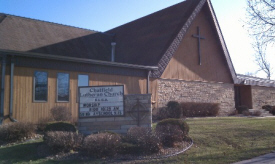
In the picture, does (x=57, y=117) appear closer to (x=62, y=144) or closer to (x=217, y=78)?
(x=62, y=144)

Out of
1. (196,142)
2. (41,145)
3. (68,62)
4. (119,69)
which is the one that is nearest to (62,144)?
(41,145)

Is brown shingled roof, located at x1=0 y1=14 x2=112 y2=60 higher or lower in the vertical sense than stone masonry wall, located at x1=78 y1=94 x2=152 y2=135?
higher

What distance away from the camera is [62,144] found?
981 centimetres

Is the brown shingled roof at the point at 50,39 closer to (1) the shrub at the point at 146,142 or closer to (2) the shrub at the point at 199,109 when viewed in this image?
(2) the shrub at the point at 199,109

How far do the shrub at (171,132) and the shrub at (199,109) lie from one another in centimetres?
1009

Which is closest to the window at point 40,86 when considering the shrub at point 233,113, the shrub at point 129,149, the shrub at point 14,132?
the shrub at point 14,132

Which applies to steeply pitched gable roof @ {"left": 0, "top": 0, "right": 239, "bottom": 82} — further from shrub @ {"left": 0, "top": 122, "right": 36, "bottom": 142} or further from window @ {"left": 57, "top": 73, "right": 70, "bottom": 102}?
shrub @ {"left": 0, "top": 122, "right": 36, "bottom": 142}

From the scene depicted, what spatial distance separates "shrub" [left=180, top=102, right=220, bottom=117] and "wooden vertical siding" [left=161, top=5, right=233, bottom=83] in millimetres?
2518

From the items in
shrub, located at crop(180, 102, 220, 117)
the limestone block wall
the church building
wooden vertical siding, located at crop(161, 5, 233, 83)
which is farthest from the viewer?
the limestone block wall

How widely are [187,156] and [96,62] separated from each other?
30.4ft

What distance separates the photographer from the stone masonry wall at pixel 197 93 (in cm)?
2225

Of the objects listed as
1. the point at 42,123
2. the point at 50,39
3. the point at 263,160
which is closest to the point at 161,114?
the point at 42,123

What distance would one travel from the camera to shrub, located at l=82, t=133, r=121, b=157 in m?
9.46

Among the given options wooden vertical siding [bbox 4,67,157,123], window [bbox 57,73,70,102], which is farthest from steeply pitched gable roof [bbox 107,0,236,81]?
window [bbox 57,73,70,102]
